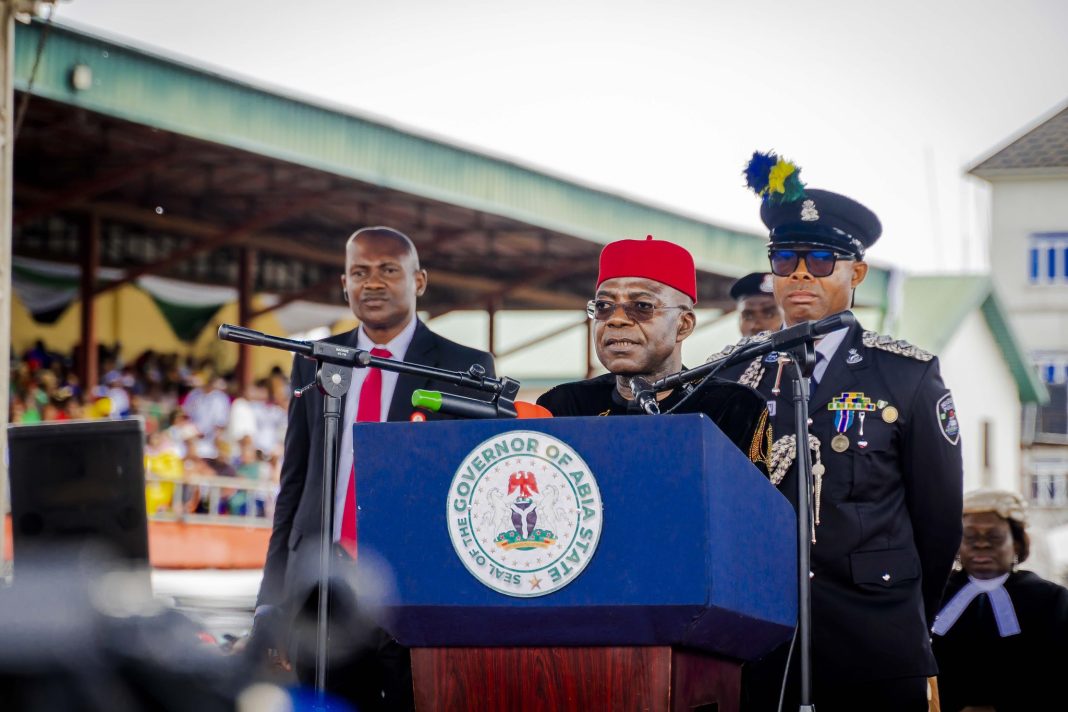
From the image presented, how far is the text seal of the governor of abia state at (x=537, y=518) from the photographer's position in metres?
3.00

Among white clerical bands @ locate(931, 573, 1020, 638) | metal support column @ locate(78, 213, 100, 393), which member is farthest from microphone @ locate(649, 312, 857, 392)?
metal support column @ locate(78, 213, 100, 393)

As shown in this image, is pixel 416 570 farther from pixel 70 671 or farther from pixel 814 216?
pixel 814 216

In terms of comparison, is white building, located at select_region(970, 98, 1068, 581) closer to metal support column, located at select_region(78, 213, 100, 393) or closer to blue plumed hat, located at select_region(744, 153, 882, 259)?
metal support column, located at select_region(78, 213, 100, 393)

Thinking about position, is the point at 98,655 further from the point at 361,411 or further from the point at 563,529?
the point at 361,411

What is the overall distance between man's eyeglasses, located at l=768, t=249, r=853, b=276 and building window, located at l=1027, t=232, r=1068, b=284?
29835 mm

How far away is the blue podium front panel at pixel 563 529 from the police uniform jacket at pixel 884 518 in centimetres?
105

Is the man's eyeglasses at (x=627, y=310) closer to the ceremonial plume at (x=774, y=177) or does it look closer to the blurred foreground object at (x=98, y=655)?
the ceremonial plume at (x=774, y=177)

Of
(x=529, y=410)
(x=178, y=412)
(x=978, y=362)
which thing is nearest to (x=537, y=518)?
(x=529, y=410)

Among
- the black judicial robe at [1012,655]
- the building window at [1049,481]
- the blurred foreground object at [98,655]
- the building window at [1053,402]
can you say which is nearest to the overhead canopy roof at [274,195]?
the black judicial robe at [1012,655]

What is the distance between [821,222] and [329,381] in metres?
1.43

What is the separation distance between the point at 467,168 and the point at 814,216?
13.4 meters

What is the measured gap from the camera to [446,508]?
10.1ft

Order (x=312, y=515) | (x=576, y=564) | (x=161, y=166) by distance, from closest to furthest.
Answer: (x=576, y=564) → (x=312, y=515) → (x=161, y=166)

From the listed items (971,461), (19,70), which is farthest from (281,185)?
(971,461)
